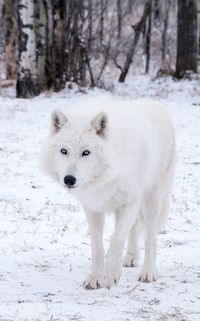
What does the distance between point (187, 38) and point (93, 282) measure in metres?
14.8

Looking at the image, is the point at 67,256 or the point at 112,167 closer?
the point at 112,167

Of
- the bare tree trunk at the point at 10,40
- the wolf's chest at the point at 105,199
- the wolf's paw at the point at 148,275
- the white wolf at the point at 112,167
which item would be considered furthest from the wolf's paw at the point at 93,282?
the bare tree trunk at the point at 10,40

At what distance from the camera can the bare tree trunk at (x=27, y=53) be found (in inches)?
649

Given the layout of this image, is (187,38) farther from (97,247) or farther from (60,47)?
(97,247)

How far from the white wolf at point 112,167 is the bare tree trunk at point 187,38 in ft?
44.7

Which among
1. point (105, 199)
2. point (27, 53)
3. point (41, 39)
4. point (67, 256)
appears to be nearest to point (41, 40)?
point (41, 39)

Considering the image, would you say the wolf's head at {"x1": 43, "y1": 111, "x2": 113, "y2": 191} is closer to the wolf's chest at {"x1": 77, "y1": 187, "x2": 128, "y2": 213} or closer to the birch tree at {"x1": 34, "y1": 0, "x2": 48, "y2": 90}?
the wolf's chest at {"x1": 77, "y1": 187, "x2": 128, "y2": 213}

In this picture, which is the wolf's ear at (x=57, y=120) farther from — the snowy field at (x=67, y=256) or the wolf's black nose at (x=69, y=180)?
the snowy field at (x=67, y=256)

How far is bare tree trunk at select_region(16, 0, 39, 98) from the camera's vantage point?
16484 millimetres

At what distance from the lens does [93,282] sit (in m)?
4.91

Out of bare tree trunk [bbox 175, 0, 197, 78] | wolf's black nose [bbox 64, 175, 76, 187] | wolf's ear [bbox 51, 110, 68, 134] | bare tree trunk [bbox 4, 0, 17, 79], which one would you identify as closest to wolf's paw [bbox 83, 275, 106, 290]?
wolf's black nose [bbox 64, 175, 76, 187]

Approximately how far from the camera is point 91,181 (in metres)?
4.60

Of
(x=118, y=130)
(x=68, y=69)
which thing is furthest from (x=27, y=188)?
(x=68, y=69)

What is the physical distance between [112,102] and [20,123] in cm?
727
